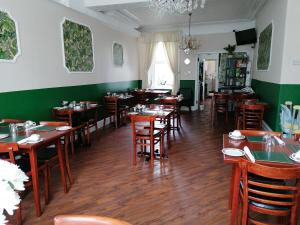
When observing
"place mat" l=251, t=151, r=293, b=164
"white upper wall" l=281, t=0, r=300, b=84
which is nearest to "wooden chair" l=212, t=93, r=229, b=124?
"white upper wall" l=281, t=0, r=300, b=84

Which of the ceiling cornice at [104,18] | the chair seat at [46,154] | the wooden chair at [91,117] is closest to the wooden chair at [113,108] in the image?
the wooden chair at [91,117]

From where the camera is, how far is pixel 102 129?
5.84m

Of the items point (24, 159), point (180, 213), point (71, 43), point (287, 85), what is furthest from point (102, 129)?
point (287, 85)

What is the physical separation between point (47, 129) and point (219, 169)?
2.49 meters

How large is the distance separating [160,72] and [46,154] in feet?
21.7

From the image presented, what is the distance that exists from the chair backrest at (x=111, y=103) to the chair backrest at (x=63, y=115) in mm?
1793

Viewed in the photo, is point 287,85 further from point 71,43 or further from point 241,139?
point 71,43

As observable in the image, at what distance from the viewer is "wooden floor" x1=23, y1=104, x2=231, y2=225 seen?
2328 millimetres

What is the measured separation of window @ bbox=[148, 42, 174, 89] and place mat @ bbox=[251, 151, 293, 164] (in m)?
6.71

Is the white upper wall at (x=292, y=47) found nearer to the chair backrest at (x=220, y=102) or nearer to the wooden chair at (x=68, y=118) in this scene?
the chair backrest at (x=220, y=102)

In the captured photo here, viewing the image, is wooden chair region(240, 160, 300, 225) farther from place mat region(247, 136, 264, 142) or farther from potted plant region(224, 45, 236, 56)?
potted plant region(224, 45, 236, 56)

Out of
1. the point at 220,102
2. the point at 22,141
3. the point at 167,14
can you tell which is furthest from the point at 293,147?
the point at 167,14

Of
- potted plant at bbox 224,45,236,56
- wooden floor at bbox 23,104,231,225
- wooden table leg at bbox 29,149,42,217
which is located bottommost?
wooden floor at bbox 23,104,231,225

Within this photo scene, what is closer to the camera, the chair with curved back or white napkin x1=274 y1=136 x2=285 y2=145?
white napkin x1=274 y1=136 x2=285 y2=145
